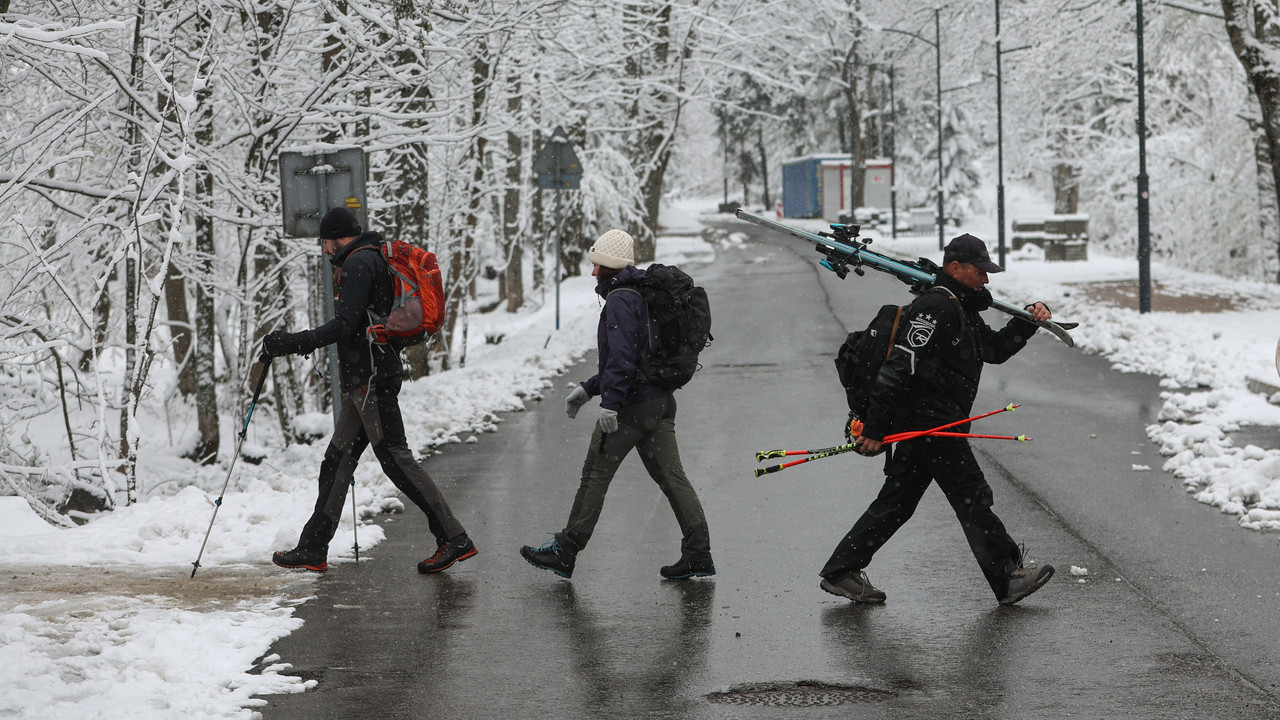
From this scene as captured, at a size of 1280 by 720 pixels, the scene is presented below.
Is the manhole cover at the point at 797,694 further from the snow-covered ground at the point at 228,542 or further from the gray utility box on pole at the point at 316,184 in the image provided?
the gray utility box on pole at the point at 316,184

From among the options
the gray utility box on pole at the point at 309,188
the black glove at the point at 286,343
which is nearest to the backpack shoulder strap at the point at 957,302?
the black glove at the point at 286,343

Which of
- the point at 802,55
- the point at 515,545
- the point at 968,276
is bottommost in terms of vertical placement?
the point at 515,545

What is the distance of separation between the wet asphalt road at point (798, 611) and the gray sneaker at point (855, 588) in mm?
65

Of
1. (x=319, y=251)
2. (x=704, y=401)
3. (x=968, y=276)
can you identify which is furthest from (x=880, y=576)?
(x=319, y=251)

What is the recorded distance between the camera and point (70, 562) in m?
7.83

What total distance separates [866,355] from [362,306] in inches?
105

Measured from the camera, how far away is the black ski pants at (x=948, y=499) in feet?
21.9

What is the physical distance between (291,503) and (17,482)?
2.17 m

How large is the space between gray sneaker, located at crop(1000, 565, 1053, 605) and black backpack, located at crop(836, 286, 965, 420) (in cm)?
106

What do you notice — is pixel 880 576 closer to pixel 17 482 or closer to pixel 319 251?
pixel 17 482

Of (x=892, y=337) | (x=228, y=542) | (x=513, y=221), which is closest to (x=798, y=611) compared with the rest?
(x=892, y=337)

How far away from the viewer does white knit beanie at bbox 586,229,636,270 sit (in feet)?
23.9

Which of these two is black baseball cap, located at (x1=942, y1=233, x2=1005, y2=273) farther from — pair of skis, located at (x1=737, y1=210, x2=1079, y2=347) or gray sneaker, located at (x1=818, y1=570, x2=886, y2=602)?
gray sneaker, located at (x1=818, y1=570, x2=886, y2=602)

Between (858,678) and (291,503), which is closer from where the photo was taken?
(858,678)
